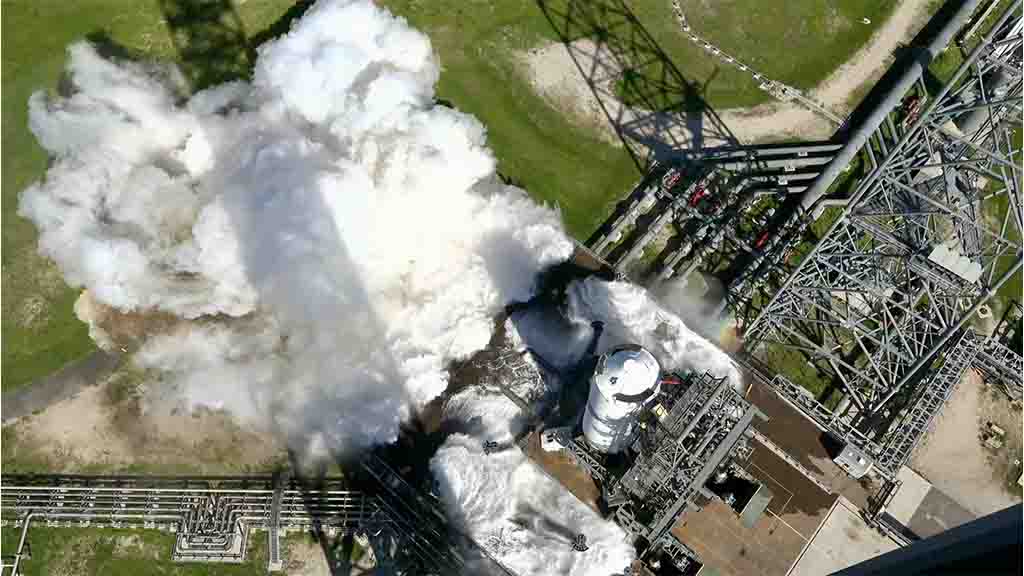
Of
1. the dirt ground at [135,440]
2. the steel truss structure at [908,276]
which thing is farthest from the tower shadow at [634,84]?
the dirt ground at [135,440]

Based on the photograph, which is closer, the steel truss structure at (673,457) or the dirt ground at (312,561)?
the steel truss structure at (673,457)

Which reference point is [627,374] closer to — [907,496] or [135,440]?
[907,496]

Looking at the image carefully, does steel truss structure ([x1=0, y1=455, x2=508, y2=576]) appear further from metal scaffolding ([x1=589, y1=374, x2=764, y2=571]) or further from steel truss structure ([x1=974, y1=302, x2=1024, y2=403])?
steel truss structure ([x1=974, y1=302, x2=1024, y2=403])

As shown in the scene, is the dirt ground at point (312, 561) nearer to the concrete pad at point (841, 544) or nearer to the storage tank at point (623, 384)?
the storage tank at point (623, 384)

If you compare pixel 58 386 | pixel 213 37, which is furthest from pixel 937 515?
Result: pixel 213 37

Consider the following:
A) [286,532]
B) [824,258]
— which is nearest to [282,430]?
[286,532]

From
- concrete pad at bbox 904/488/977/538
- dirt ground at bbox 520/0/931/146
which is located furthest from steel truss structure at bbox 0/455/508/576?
dirt ground at bbox 520/0/931/146
